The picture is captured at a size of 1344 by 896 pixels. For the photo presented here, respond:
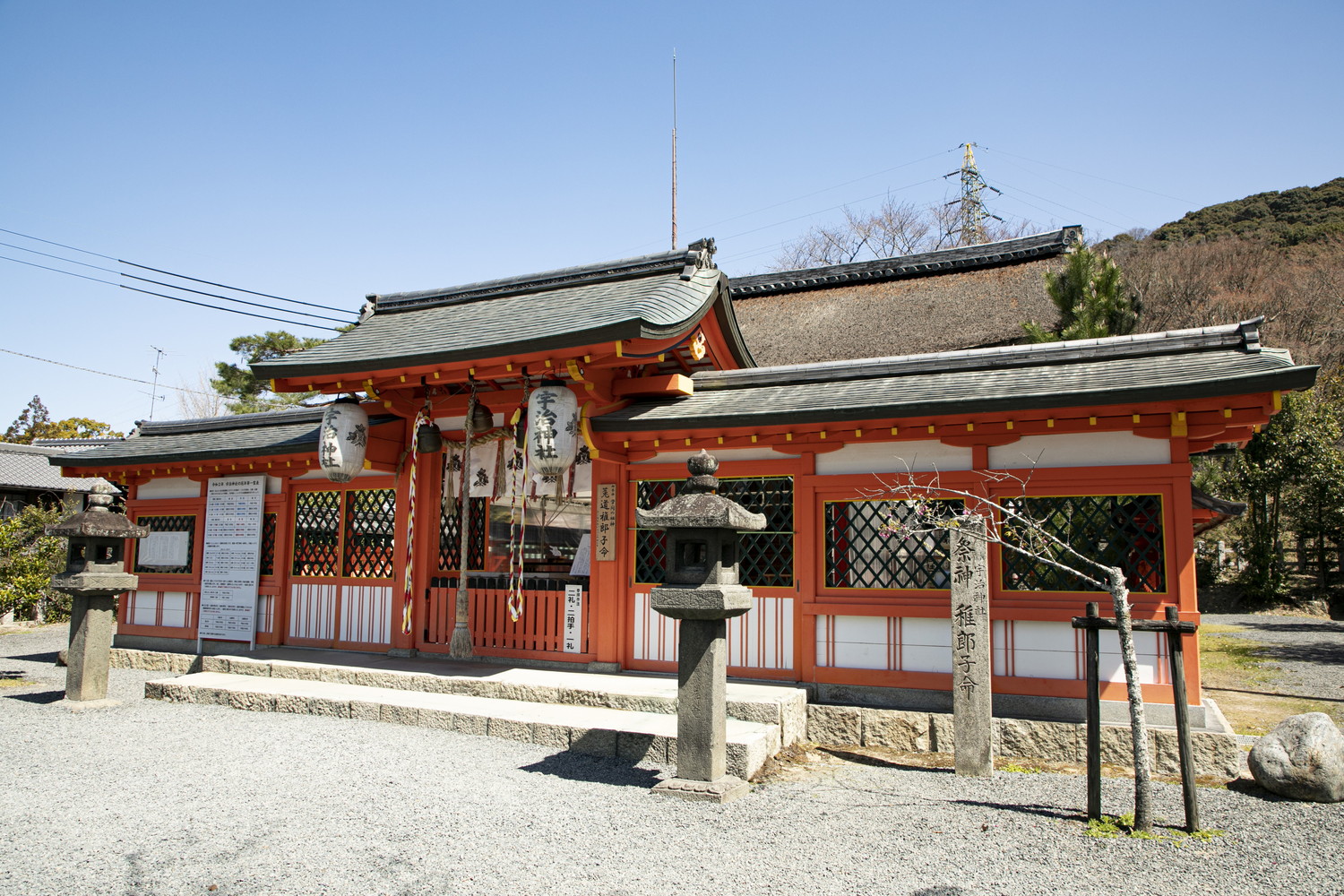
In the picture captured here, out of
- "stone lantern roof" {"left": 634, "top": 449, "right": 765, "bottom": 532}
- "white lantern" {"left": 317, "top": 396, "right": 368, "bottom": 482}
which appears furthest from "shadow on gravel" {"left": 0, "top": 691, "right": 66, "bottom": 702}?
"stone lantern roof" {"left": 634, "top": 449, "right": 765, "bottom": 532}

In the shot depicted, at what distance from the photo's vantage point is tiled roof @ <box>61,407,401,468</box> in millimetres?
10062

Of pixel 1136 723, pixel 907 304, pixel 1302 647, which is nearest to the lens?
pixel 1136 723

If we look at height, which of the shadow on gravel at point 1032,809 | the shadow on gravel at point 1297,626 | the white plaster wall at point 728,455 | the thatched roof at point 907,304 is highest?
the thatched roof at point 907,304

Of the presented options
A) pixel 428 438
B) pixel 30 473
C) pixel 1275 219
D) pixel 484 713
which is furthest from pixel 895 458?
pixel 1275 219

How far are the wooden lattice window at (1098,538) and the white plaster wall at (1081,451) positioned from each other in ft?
0.95

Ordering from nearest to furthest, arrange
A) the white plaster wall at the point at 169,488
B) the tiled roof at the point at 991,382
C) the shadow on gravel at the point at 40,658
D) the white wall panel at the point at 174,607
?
the tiled roof at the point at 991,382 → the white wall panel at the point at 174,607 → the white plaster wall at the point at 169,488 → the shadow on gravel at the point at 40,658

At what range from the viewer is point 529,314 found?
9180 millimetres

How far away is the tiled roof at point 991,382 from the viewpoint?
19.9 ft

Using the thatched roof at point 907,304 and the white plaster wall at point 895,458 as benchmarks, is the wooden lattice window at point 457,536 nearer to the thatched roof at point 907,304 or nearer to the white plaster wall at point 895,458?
the white plaster wall at point 895,458

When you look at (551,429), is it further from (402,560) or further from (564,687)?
(402,560)

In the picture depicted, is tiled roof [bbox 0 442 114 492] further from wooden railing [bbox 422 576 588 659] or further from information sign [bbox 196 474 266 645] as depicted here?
wooden railing [bbox 422 576 588 659]

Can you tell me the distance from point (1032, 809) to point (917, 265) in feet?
41.6

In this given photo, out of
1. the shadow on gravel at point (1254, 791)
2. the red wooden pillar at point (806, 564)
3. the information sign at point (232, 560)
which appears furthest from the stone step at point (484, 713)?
the shadow on gravel at point (1254, 791)

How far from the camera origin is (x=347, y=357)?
8.94 metres
